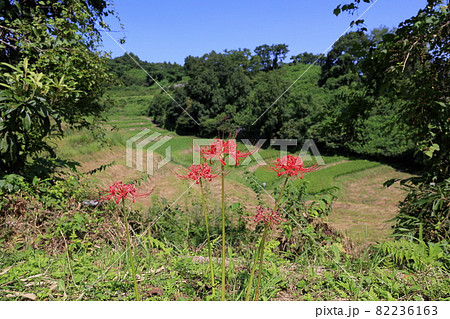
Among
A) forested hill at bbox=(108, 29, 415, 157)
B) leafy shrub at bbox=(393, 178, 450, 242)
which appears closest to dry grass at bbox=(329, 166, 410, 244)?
forested hill at bbox=(108, 29, 415, 157)

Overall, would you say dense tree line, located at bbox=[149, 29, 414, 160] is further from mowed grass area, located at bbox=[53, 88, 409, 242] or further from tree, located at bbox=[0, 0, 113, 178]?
tree, located at bbox=[0, 0, 113, 178]

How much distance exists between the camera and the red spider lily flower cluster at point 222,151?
126 centimetres

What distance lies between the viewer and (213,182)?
12852 mm

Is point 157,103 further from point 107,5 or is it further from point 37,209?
point 37,209

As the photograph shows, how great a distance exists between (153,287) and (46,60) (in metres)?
3.37

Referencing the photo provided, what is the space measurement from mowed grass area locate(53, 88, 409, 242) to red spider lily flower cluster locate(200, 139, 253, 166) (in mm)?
5449

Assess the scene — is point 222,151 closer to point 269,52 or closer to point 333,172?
point 269,52

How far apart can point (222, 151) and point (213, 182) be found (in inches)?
458

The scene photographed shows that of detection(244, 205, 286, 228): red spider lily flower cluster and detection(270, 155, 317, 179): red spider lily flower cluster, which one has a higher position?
detection(270, 155, 317, 179): red spider lily flower cluster

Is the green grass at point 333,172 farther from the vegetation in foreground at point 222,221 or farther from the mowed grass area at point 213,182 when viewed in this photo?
the vegetation in foreground at point 222,221

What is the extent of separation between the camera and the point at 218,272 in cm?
217

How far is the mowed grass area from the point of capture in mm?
10523

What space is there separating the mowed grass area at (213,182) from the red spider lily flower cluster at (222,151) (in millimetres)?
5449

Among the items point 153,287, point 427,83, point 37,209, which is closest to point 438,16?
point 427,83
